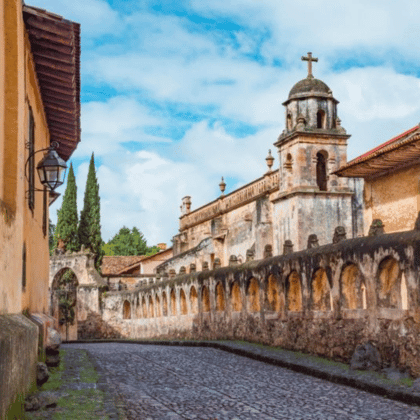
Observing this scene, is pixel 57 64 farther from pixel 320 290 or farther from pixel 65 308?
pixel 65 308

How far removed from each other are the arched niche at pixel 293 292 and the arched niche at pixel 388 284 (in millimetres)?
4076

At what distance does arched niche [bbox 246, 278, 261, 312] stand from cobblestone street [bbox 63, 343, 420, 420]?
367 centimetres

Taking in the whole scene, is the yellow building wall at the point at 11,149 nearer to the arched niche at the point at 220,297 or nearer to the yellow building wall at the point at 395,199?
the arched niche at the point at 220,297

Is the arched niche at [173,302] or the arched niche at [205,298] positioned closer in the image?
the arched niche at [205,298]

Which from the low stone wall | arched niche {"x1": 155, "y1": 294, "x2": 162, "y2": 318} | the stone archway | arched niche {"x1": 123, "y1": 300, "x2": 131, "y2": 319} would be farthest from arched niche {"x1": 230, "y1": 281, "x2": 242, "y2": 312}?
the stone archway

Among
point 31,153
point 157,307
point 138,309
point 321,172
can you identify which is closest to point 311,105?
point 321,172

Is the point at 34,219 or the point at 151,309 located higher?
the point at 34,219

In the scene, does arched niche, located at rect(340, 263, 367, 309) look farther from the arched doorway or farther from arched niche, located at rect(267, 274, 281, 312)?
the arched doorway

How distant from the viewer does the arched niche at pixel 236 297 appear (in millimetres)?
20391


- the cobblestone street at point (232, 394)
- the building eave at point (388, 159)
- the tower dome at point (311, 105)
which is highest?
the tower dome at point (311, 105)

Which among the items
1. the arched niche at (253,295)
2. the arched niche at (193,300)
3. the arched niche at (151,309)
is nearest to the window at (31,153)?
the arched niche at (253,295)

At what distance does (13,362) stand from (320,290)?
30.2 ft

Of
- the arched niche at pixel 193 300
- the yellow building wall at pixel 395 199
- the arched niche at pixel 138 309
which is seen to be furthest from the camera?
the arched niche at pixel 138 309

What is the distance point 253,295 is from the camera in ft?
63.1
